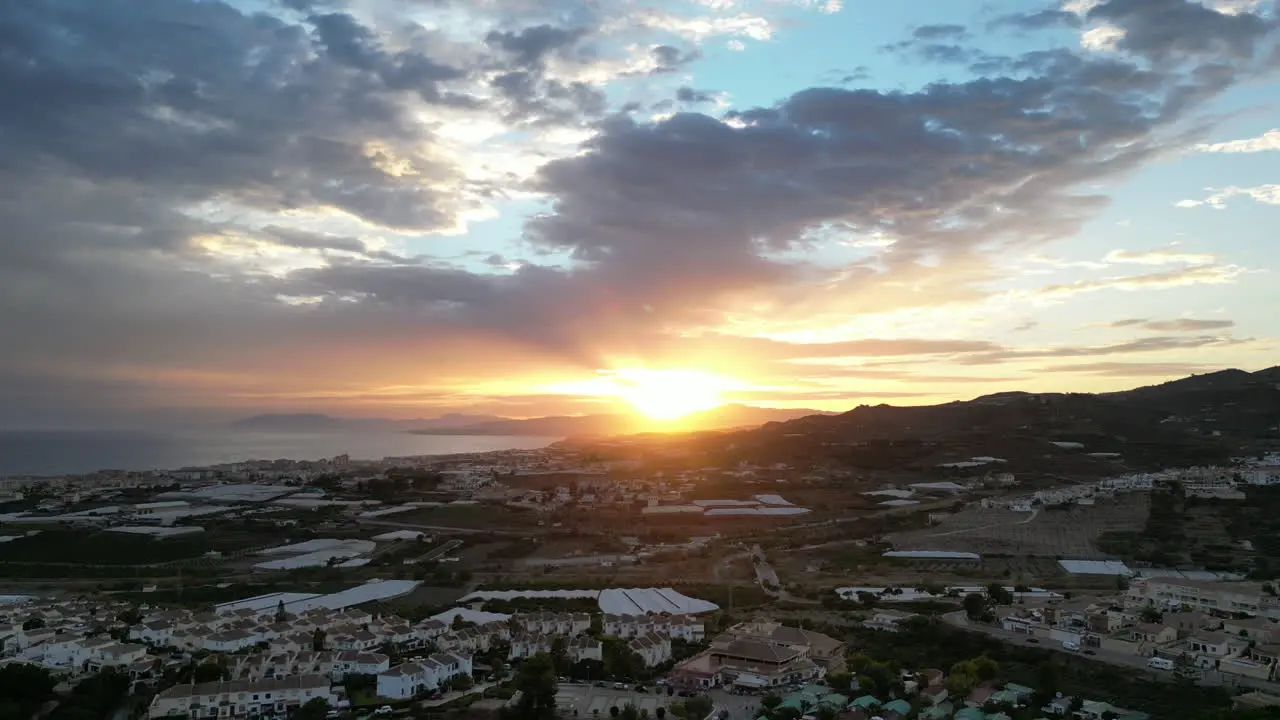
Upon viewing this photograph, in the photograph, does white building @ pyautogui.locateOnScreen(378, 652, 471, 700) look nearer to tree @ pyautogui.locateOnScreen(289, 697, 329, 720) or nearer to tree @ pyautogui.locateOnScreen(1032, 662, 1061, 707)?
tree @ pyautogui.locateOnScreen(289, 697, 329, 720)

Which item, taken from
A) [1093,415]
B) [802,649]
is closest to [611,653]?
[802,649]

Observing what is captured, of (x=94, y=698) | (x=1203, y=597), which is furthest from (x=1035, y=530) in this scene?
(x=94, y=698)

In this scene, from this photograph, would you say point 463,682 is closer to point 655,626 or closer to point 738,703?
point 655,626

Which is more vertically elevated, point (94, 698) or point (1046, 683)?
point (1046, 683)

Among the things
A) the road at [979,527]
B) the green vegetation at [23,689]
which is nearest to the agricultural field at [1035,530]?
the road at [979,527]

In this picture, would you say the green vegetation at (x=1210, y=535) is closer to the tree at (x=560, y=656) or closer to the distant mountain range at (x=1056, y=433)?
the distant mountain range at (x=1056, y=433)

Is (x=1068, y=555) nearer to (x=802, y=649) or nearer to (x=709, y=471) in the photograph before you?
(x=802, y=649)
